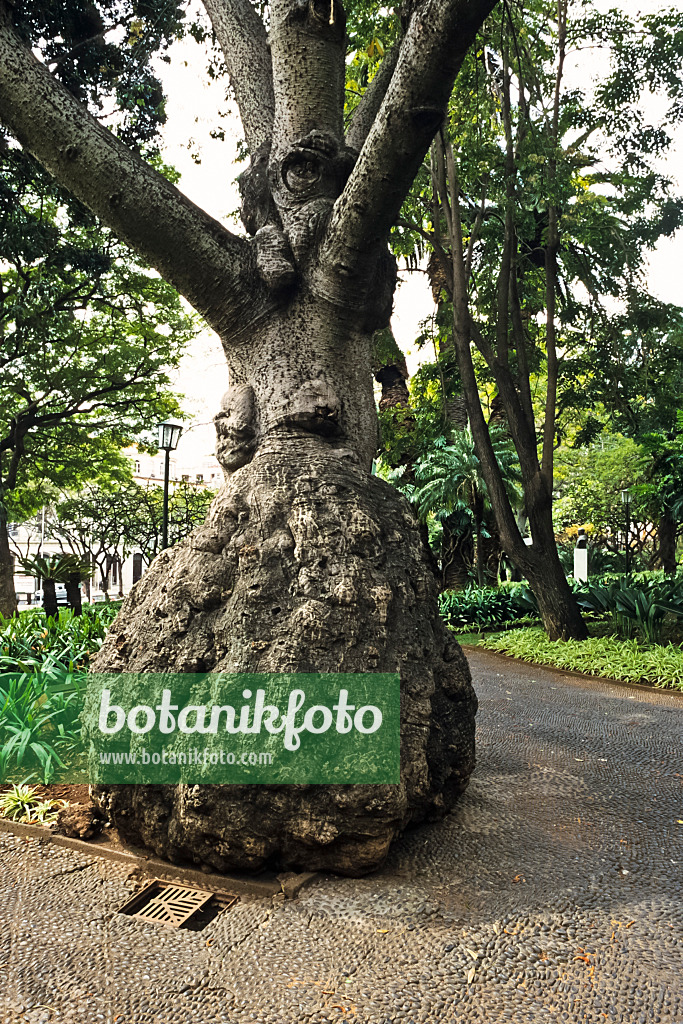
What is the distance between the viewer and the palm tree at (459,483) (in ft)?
43.4

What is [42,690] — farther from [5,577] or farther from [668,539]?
[668,539]

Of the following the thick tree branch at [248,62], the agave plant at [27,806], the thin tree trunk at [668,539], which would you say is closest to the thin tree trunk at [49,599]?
the agave plant at [27,806]

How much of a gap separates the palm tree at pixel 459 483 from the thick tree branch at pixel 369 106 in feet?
29.9

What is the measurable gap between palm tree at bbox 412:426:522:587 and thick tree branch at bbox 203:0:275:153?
9164 mm

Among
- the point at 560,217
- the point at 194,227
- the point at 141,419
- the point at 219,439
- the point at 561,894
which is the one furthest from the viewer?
the point at 141,419

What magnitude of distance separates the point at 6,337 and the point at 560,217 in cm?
992

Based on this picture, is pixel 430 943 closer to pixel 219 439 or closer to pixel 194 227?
pixel 219 439

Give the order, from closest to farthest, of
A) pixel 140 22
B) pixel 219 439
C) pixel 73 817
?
pixel 73 817 → pixel 219 439 → pixel 140 22

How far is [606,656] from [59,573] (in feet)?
21.8

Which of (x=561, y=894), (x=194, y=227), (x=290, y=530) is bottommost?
(x=561, y=894)

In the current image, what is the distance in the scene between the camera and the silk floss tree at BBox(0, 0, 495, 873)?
263 centimetres

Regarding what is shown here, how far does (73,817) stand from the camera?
9.64 feet

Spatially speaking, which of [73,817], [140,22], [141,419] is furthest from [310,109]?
[141,419]

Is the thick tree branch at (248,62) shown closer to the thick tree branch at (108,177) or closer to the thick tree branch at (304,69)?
the thick tree branch at (304,69)
